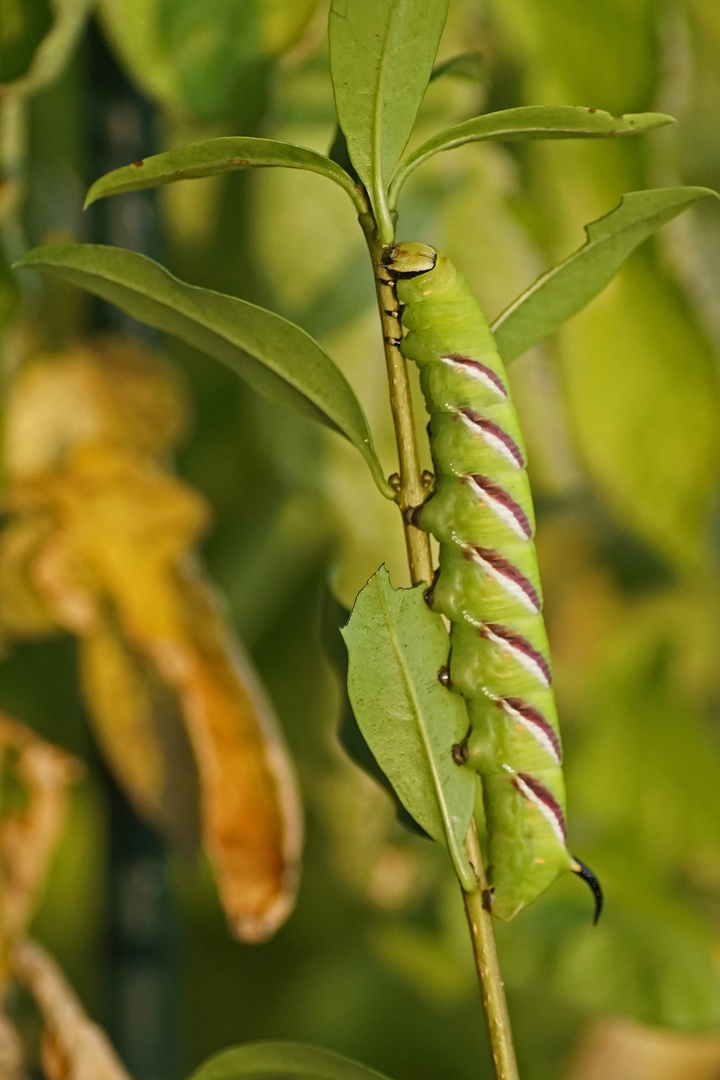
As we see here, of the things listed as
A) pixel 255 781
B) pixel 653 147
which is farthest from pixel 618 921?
pixel 653 147

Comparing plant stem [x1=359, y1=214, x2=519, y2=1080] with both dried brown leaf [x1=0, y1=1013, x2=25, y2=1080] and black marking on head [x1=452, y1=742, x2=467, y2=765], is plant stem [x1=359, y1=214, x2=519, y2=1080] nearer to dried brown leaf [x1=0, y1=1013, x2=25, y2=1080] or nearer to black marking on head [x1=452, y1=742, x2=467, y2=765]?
black marking on head [x1=452, y1=742, x2=467, y2=765]

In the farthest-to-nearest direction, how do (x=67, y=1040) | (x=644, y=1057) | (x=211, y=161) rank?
(x=644, y=1057) → (x=67, y=1040) → (x=211, y=161)

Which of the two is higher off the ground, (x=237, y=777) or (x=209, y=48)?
(x=209, y=48)

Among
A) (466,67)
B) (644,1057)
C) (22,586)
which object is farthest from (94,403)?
(644,1057)

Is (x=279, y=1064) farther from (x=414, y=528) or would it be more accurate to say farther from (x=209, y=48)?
(x=209, y=48)

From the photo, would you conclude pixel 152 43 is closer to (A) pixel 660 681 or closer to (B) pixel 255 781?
(B) pixel 255 781

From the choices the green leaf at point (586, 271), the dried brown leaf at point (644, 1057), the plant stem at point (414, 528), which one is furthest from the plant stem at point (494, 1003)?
the dried brown leaf at point (644, 1057)
